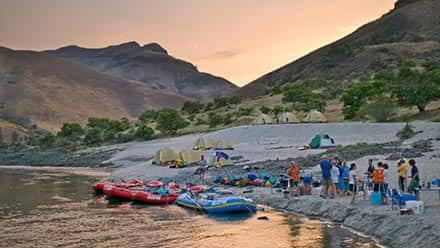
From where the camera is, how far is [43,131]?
15588 cm

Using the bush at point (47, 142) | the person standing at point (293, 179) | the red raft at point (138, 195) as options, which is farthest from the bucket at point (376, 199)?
the bush at point (47, 142)

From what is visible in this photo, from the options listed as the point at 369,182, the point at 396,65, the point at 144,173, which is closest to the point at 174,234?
the point at 369,182

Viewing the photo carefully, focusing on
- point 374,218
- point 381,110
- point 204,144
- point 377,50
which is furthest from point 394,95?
point 377,50

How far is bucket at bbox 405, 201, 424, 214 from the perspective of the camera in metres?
22.5

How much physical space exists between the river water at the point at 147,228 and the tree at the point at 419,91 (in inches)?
1417

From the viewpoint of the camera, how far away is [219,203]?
3058cm

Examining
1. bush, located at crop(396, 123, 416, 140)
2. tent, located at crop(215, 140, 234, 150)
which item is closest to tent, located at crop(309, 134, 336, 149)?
bush, located at crop(396, 123, 416, 140)

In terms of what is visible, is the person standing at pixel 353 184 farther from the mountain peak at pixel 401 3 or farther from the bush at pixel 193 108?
the mountain peak at pixel 401 3

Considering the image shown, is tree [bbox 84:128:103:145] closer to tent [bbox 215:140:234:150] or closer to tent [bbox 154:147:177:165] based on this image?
tent [bbox 215:140:234:150]

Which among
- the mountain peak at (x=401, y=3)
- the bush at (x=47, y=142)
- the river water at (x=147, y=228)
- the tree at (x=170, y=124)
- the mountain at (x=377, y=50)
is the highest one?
the mountain peak at (x=401, y=3)

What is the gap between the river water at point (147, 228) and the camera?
2403cm

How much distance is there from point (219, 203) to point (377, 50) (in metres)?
111

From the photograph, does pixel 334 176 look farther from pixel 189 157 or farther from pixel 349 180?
pixel 189 157

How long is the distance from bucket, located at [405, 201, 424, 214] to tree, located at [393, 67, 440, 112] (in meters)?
41.1
